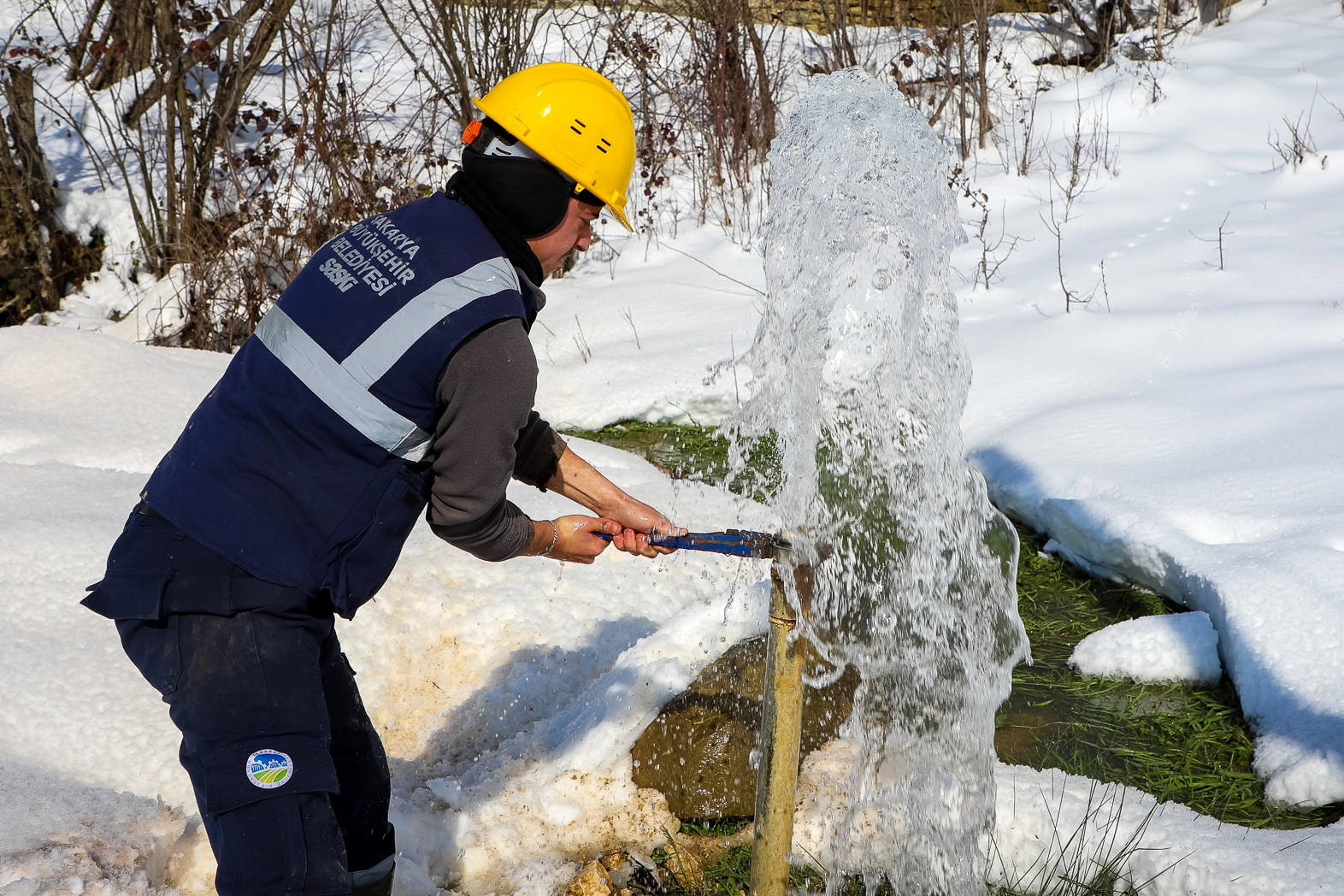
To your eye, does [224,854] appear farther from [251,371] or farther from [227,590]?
[251,371]

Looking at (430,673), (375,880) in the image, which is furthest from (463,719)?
(375,880)

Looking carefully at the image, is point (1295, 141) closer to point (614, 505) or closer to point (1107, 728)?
point (1107, 728)

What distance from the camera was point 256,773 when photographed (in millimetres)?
1613

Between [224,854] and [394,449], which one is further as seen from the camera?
[394,449]

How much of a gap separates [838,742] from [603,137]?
1.68 m

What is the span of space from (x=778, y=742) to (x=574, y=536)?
0.55 meters

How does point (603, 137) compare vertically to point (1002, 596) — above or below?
above

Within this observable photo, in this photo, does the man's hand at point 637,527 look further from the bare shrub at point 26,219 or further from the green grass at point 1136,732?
the bare shrub at point 26,219

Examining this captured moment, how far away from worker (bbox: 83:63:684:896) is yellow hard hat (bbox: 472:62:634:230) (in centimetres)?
4

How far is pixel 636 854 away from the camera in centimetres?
252

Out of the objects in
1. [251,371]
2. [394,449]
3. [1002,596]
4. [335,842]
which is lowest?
[1002,596]

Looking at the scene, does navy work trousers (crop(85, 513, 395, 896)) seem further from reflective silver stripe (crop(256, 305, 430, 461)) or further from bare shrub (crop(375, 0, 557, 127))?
bare shrub (crop(375, 0, 557, 127))

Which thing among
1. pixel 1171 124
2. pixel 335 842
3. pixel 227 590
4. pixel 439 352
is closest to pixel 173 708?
pixel 227 590

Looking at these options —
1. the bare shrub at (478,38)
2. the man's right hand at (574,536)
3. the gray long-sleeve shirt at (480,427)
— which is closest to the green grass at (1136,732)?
the man's right hand at (574,536)
